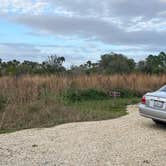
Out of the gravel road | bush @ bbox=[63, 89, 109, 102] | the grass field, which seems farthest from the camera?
bush @ bbox=[63, 89, 109, 102]

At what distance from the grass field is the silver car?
2281 mm

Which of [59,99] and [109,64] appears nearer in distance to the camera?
[59,99]

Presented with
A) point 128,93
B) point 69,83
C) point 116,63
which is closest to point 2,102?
point 69,83

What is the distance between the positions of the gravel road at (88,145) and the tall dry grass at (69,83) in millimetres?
4096

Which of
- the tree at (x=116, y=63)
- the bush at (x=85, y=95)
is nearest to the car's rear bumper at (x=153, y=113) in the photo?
the bush at (x=85, y=95)

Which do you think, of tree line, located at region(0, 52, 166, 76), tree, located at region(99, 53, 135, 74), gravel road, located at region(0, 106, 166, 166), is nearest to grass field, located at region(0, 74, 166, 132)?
gravel road, located at region(0, 106, 166, 166)

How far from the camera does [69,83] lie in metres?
20.5

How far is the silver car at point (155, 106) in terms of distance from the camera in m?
9.99

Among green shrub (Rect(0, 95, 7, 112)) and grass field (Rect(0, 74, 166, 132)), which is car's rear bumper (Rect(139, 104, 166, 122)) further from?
green shrub (Rect(0, 95, 7, 112))

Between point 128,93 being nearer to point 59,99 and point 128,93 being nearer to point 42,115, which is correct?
point 59,99

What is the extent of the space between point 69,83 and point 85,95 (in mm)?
1236

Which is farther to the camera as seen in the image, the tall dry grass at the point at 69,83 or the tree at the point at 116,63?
the tree at the point at 116,63

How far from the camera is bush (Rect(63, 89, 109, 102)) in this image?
739 inches

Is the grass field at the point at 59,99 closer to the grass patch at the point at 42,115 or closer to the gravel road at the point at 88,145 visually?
the grass patch at the point at 42,115
